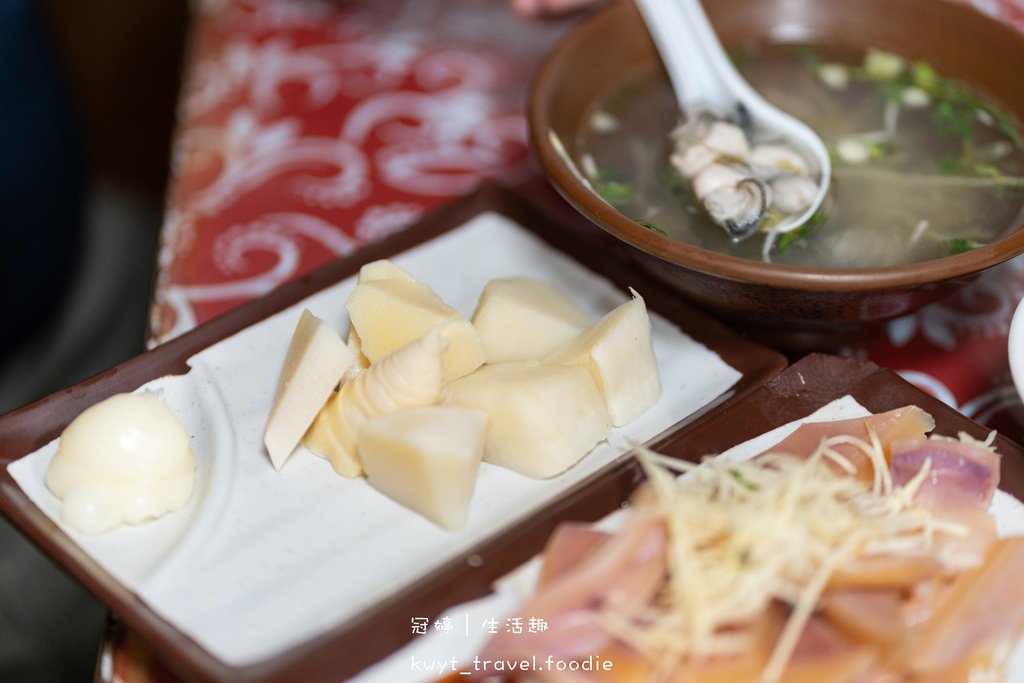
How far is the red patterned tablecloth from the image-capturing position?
4.96ft

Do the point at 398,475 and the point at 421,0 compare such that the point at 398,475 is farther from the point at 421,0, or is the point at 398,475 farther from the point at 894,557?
the point at 421,0

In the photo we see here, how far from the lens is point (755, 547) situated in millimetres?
920

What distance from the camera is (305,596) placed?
102 centimetres

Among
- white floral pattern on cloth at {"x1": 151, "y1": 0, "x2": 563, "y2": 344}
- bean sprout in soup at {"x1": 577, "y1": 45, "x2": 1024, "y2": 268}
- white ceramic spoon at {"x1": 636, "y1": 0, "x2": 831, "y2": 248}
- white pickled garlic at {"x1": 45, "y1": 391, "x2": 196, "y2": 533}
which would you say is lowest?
white floral pattern on cloth at {"x1": 151, "y1": 0, "x2": 563, "y2": 344}

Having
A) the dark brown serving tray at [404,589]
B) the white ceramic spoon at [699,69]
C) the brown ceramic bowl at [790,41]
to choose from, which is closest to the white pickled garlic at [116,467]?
the dark brown serving tray at [404,589]

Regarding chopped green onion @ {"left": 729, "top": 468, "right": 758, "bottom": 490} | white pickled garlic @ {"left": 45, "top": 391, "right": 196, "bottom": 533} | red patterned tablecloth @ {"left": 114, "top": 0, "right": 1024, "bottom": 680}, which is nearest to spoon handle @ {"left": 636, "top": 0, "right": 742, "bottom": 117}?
red patterned tablecloth @ {"left": 114, "top": 0, "right": 1024, "bottom": 680}

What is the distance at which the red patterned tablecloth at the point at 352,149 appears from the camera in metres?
1.51

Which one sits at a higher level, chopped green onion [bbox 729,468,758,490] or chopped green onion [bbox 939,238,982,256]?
chopped green onion [bbox 729,468,758,490]

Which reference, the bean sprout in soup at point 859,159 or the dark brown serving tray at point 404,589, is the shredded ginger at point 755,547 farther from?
the bean sprout in soup at point 859,159

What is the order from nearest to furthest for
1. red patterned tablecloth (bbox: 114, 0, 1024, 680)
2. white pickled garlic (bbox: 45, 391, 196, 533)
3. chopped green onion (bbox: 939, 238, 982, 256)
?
white pickled garlic (bbox: 45, 391, 196, 533), chopped green onion (bbox: 939, 238, 982, 256), red patterned tablecloth (bbox: 114, 0, 1024, 680)

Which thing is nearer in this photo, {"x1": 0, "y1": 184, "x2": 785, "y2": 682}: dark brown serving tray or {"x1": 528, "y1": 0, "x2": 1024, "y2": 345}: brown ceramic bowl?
{"x1": 0, "y1": 184, "x2": 785, "y2": 682}: dark brown serving tray

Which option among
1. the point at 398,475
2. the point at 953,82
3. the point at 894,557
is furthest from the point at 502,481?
the point at 953,82

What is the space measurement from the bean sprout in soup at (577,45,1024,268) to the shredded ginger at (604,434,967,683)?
19.3 inches

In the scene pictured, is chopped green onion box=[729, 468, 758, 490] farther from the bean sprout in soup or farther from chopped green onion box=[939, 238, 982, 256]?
chopped green onion box=[939, 238, 982, 256]
